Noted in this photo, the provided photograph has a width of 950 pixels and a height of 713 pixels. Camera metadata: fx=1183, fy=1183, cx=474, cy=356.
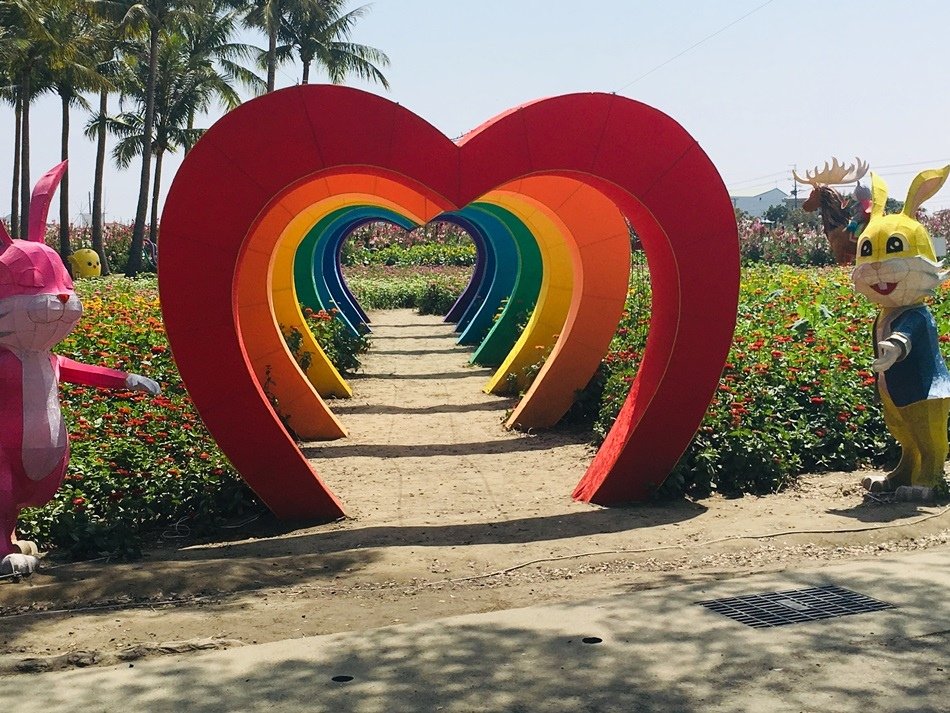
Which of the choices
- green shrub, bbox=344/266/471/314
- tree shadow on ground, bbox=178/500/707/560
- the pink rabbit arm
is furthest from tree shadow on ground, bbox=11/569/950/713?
green shrub, bbox=344/266/471/314

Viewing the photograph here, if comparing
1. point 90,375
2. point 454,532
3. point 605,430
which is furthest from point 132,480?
point 605,430

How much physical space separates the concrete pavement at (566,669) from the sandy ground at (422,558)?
489mm

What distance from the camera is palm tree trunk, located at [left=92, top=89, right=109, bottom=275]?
121 ft

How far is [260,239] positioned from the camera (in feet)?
38.6

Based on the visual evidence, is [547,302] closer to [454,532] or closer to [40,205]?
[454,532]

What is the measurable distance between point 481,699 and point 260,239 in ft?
26.0

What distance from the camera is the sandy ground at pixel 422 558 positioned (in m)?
5.87

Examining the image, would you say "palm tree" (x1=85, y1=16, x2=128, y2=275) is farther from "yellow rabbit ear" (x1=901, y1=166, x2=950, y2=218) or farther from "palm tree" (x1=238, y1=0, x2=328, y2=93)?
"yellow rabbit ear" (x1=901, y1=166, x2=950, y2=218)

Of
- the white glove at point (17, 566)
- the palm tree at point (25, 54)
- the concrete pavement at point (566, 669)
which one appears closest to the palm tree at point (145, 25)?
the palm tree at point (25, 54)

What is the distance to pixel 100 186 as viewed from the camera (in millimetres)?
37688

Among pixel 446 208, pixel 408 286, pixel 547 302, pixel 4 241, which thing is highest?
pixel 408 286

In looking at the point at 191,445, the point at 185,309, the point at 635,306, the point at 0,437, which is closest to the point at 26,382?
the point at 0,437

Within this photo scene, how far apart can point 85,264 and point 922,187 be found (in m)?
27.8

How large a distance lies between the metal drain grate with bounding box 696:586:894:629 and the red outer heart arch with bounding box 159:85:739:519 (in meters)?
2.80
